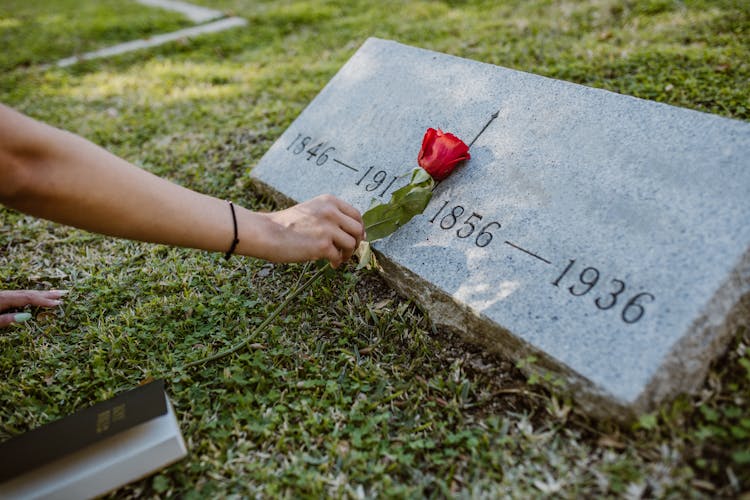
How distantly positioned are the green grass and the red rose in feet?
2.02

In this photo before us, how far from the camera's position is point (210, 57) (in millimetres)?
6172

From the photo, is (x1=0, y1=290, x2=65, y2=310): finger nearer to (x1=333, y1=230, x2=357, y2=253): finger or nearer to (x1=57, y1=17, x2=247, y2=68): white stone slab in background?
(x1=333, y1=230, x2=357, y2=253): finger

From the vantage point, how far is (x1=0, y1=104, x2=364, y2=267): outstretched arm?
1.64m

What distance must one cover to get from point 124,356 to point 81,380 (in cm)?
19

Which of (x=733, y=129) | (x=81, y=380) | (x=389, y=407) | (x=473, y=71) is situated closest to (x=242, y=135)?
(x=473, y=71)

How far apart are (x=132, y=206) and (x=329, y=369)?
39.9 inches

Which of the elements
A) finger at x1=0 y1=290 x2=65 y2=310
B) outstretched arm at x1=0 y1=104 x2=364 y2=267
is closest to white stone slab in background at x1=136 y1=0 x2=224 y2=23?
finger at x1=0 y1=290 x2=65 y2=310

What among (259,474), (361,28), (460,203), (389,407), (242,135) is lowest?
(259,474)

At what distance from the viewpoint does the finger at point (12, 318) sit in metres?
2.66

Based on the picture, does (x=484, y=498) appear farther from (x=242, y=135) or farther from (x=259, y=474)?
(x=242, y=135)

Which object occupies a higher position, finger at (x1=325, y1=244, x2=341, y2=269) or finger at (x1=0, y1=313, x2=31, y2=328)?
finger at (x1=325, y1=244, x2=341, y2=269)

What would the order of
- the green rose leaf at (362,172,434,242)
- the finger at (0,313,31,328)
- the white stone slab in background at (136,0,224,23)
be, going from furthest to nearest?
the white stone slab in background at (136,0,224,23), the finger at (0,313,31,328), the green rose leaf at (362,172,434,242)

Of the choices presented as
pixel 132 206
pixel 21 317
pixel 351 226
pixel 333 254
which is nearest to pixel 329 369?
pixel 333 254

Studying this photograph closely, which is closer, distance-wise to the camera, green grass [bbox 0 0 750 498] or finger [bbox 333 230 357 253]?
green grass [bbox 0 0 750 498]
